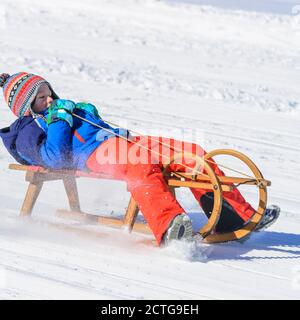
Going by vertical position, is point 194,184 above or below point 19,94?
below

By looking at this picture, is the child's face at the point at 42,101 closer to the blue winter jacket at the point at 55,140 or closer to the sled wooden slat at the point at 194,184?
the blue winter jacket at the point at 55,140

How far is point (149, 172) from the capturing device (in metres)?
4.00

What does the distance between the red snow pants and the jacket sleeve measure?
0.14 m

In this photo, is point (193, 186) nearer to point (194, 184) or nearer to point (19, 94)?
point (194, 184)

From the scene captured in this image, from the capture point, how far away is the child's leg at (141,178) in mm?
3793

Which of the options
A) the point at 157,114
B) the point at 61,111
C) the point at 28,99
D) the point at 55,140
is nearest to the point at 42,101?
the point at 28,99

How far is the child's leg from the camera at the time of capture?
3.79 meters

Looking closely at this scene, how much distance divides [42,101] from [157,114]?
12.8 ft

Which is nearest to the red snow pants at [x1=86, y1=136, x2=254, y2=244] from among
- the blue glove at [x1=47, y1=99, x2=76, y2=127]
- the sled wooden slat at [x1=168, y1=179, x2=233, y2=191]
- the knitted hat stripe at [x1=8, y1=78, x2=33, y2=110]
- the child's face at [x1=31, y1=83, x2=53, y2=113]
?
the sled wooden slat at [x1=168, y1=179, x2=233, y2=191]

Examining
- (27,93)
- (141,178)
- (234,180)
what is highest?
(27,93)

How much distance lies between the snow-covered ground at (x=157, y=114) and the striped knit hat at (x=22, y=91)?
650 mm

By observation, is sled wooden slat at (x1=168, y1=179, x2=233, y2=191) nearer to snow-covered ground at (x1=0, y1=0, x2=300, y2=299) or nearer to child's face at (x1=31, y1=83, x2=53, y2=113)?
snow-covered ground at (x1=0, y1=0, x2=300, y2=299)

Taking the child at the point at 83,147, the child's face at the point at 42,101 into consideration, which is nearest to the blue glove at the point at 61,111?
the child at the point at 83,147

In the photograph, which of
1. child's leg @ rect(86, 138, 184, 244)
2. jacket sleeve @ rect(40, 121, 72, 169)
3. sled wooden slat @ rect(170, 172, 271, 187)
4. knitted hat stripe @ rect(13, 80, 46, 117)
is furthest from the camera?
knitted hat stripe @ rect(13, 80, 46, 117)
